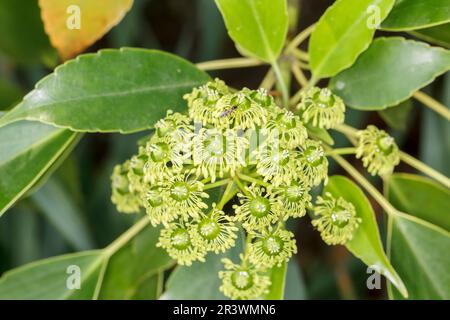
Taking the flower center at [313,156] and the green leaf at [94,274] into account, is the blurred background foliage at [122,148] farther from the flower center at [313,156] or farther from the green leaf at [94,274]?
the flower center at [313,156]

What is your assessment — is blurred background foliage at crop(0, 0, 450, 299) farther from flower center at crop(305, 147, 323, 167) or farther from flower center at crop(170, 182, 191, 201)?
flower center at crop(170, 182, 191, 201)

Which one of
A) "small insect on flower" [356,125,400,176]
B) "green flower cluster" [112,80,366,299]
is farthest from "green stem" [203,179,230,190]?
"small insect on flower" [356,125,400,176]

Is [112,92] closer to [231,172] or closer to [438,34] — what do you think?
[231,172]

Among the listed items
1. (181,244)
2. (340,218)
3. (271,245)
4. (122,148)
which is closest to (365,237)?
(340,218)

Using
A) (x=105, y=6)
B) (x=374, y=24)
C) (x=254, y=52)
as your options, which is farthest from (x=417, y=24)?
(x=105, y=6)
